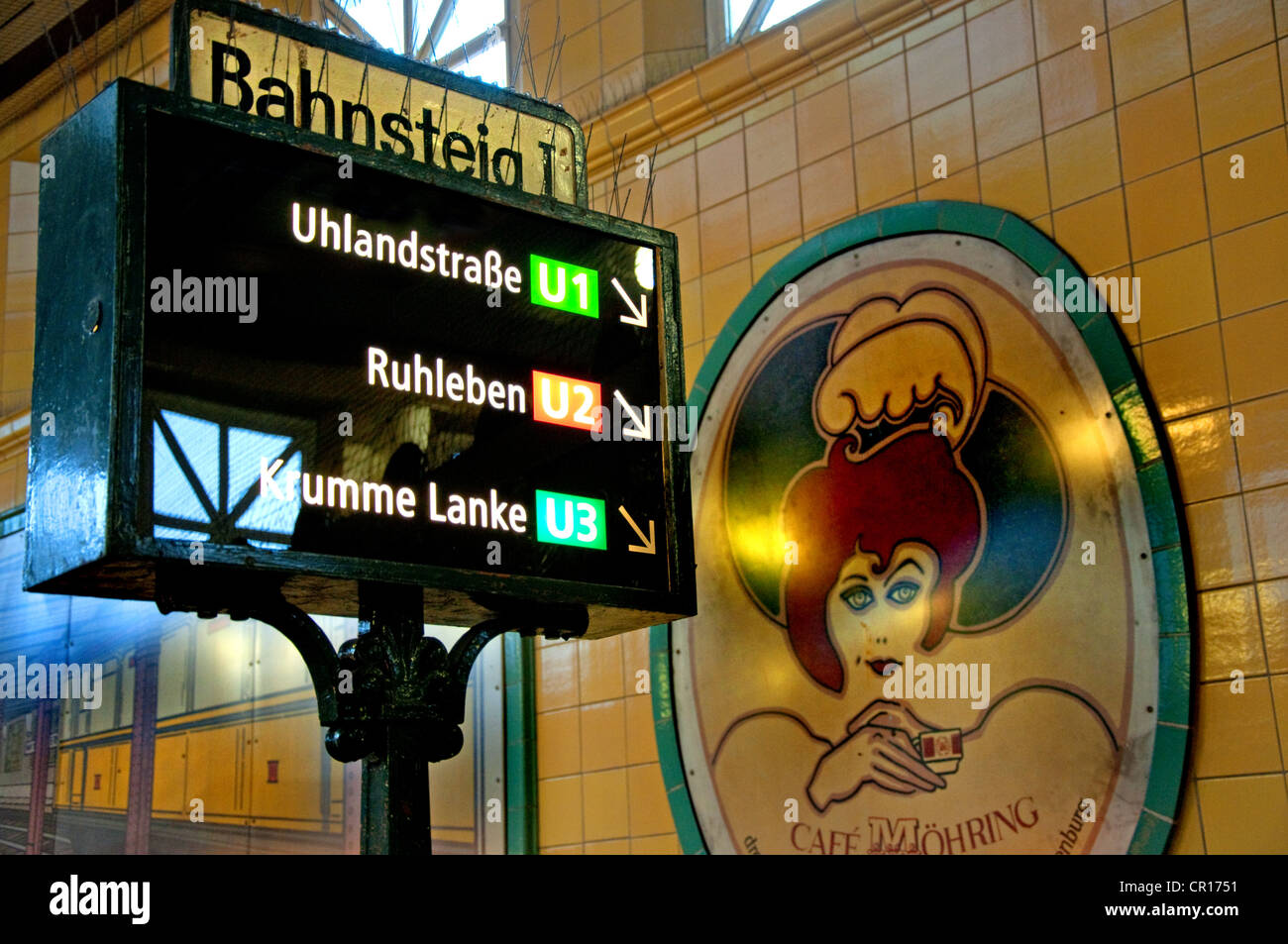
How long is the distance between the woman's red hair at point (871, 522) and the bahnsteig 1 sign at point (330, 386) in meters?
1.24

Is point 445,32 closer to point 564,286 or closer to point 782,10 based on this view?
point 782,10

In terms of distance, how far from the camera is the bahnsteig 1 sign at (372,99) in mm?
2992

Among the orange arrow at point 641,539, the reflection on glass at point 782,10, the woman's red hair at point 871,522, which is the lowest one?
the orange arrow at point 641,539

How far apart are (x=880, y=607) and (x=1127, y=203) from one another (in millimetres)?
1324

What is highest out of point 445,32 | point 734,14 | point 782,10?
point 445,32

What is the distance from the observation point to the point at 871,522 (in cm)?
435

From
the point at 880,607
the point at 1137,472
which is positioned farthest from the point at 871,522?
the point at 1137,472

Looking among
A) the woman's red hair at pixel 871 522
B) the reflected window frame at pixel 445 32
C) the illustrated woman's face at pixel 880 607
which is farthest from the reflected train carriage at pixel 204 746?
the reflected window frame at pixel 445 32

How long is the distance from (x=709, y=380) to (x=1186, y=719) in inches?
80.4

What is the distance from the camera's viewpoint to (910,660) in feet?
13.7

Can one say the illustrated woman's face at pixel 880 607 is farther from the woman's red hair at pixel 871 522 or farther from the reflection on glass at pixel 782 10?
the reflection on glass at pixel 782 10
